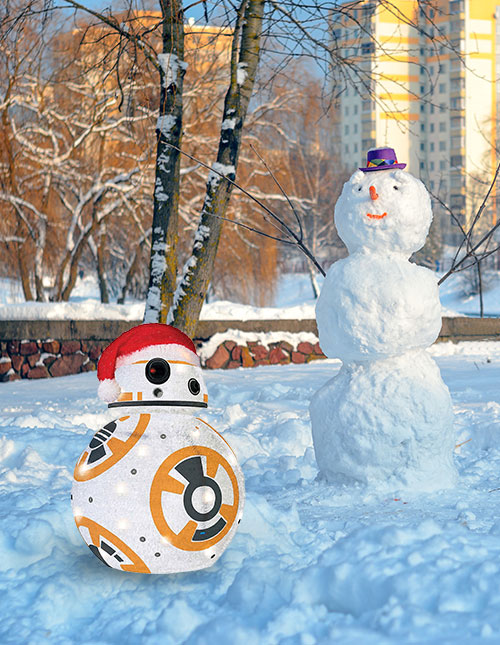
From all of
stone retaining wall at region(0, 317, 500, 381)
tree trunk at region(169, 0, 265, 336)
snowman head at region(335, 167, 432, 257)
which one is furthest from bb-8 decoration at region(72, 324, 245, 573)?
stone retaining wall at region(0, 317, 500, 381)

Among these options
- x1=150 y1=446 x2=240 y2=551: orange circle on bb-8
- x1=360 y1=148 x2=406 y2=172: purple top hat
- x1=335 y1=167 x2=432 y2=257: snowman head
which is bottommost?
x1=150 y1=446 x2=240 y2=551: orange circle on bb-8

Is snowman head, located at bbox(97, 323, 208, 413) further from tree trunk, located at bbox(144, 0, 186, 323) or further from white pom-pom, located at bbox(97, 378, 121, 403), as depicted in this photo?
tree trunk, located at bbox(144, 0, 186, 323)

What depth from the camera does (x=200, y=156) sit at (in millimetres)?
14133

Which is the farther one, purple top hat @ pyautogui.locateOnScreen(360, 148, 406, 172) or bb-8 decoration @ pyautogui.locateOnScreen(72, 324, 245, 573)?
purple top hat @ pyautogui.locateOnScreen(360, 148, 406, 172)

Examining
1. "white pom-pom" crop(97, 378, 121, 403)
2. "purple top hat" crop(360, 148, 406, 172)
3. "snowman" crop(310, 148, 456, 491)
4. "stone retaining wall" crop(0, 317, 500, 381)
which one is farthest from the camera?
"stone retaining wall" crop(0, 317, 500, 381)

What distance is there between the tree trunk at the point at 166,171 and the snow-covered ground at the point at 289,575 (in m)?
2.72

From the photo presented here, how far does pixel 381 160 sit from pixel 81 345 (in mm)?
7113

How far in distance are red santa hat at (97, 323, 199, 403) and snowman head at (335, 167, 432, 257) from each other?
1.46m

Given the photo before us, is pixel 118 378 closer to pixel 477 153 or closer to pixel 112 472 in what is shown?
pixel 112 472

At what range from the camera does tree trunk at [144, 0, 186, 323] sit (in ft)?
22.5

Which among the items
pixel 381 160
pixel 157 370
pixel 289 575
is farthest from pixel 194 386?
pixel 381 160

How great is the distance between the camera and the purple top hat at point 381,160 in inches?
159

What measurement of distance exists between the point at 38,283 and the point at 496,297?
19.9 m

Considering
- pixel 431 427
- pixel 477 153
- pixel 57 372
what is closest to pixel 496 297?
pixel 57 372
